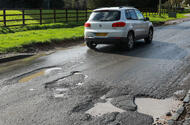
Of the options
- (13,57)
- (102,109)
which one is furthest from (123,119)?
(13,57)

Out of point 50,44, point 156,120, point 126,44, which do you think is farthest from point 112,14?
point 156,120

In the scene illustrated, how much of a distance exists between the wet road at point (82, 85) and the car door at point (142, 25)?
2715 millimetres

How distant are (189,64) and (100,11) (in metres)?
4.65

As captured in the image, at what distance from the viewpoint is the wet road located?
15.0 ft

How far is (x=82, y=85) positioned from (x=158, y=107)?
77.5 inches

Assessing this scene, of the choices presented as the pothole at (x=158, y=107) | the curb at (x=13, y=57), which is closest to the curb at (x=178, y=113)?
the pothole at (x=158, y=107)

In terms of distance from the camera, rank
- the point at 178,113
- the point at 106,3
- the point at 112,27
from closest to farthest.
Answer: the point at 178,113, the point at 112,27, the point at 106,3

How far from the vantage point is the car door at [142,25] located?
13.0 meters

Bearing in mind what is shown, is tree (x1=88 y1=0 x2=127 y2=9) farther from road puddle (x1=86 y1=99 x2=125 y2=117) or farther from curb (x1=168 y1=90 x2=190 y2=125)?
road puddle (x1=86 y1=99 x2=125 y2=117)

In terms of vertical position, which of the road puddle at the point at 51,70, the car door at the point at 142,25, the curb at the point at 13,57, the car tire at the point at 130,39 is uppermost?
the car door at the point at 142,25

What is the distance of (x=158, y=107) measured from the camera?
5105 mm

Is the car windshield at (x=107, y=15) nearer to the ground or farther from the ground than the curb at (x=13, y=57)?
farther from the ground

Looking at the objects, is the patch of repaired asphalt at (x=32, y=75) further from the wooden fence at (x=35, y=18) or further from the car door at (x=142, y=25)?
the wooden fence at (x=35, y=18)

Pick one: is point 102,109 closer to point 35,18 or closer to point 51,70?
point 51,70
